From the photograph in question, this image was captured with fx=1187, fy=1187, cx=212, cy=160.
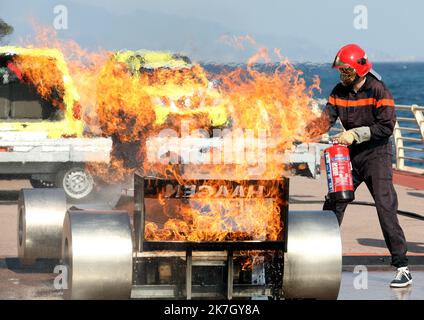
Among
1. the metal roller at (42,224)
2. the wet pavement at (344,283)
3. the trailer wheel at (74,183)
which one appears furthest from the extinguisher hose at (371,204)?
the metal roller at (42,224)

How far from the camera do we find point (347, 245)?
12570 mm

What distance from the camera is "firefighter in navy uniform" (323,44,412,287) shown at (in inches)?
377

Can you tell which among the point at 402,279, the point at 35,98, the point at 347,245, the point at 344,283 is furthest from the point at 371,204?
the point at 402,279

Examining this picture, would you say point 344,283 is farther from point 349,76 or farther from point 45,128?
point 45,128

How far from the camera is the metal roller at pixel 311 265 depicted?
28.1 ft

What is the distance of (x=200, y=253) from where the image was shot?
8.39 metres

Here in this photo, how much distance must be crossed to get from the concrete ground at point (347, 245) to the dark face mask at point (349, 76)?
1699mm

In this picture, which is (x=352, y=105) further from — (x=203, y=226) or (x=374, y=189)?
(x=203, y=226)

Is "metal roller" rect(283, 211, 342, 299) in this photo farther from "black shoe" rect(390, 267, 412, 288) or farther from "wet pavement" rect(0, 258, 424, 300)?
"black shoe" rect(390, 267, 412, 288)

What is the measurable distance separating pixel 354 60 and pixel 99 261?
287 cm
